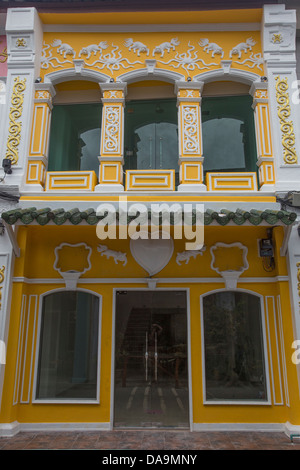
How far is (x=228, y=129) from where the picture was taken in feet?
25.8

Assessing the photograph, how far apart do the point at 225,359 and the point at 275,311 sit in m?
1.27

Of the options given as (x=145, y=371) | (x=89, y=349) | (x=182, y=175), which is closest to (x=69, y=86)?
(x=182, y=175)

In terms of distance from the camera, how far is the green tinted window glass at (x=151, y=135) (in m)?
7.67

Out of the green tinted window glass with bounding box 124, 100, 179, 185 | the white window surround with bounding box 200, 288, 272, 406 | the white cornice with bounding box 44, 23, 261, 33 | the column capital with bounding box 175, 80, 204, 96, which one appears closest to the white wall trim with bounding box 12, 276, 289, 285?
the white window surround with bounding box 200, 288, 272, 406

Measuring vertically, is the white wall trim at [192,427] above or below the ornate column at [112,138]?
→ below

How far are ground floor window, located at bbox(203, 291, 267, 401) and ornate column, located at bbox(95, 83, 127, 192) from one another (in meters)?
2.90

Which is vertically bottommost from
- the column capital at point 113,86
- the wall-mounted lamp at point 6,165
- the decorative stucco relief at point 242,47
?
the wall-mounted lamp at point 6,165

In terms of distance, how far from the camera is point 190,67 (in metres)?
7.54

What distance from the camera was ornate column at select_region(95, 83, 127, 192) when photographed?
711cm

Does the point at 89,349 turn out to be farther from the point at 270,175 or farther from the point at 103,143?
the point at 270,175

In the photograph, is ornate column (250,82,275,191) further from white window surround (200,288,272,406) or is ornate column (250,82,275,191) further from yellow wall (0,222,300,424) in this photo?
white window surround (200,288,272,406)

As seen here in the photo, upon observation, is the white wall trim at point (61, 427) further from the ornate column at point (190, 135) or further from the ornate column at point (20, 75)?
the ornate column at point (20, 75)

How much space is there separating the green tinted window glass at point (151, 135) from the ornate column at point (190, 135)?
48 centimetres

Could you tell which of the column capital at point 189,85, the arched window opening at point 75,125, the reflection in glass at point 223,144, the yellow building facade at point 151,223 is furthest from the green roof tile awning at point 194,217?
the column capital at point 189,85
